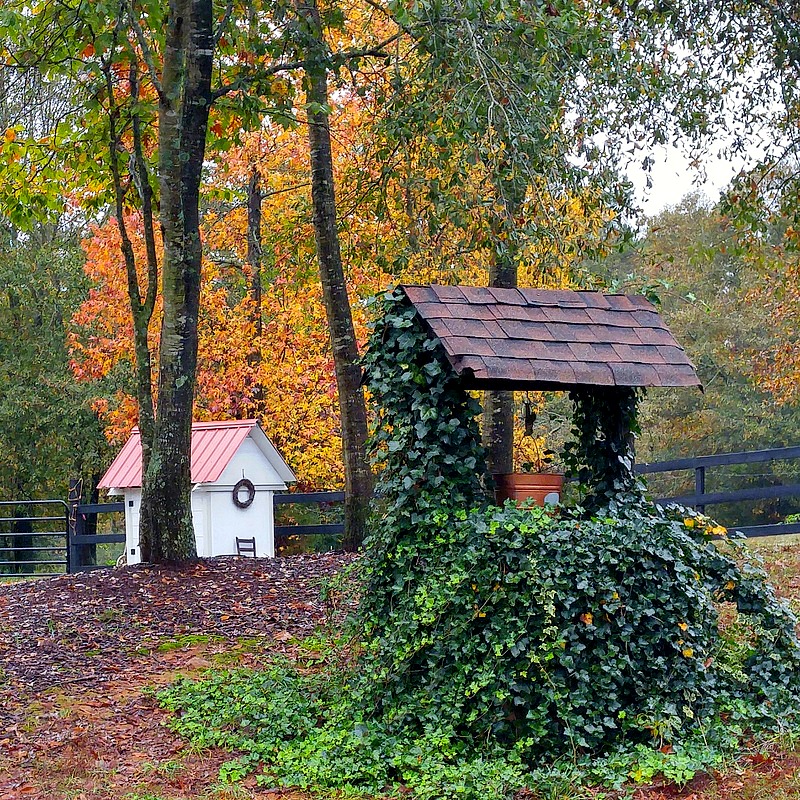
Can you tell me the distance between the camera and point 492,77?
8570mm

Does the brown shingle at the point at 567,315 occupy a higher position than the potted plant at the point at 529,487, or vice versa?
the brown shingle at the point at 567,315

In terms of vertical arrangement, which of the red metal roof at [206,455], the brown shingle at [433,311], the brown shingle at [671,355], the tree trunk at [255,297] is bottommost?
the red metal roof at [206,455]

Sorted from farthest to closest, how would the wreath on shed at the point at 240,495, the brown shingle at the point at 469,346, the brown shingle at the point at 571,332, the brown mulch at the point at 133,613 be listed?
the wreath on shed at the point at 240,495 < the brown mulch at the point at 133,613 < the brown shingle at the point at 571,332 < the brown shingle at the point at 469,346

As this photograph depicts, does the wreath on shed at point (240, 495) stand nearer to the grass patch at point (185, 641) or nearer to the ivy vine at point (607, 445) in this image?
the grass patch at point (185, 641)

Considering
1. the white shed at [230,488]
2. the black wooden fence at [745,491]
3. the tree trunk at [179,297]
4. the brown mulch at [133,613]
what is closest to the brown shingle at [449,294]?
the brown mulch at [133,613]

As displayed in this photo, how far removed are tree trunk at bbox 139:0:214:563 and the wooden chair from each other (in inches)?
114

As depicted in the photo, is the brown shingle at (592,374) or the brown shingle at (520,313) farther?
the brown shingle at (520,313)

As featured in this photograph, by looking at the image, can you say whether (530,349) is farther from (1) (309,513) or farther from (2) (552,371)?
(1) (309,513)

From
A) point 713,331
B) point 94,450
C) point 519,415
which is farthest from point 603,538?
point 713,331

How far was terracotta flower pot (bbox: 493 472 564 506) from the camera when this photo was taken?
650 centimetres

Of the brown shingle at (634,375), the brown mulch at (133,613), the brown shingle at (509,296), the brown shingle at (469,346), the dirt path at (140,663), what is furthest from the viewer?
the brown mulch at (133,613)

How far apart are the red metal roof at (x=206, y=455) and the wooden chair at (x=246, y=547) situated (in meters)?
0.90

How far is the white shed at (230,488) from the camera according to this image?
40.9 ft

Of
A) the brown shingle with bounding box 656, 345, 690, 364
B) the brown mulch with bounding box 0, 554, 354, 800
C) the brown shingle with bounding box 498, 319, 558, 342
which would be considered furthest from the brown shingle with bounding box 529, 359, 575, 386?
the brown mulch with bounding box 0, 554, 354, 800
